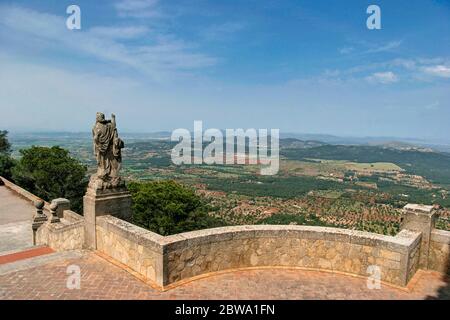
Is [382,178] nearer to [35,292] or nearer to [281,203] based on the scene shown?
[281,203]

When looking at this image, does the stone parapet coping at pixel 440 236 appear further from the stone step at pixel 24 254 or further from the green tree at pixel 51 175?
the green tree at pixel 51 175

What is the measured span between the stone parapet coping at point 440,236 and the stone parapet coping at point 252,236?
0.37 meters

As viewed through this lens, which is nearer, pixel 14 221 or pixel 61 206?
pixel 61 206

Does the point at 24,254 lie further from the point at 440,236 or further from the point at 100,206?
the point at 440,236

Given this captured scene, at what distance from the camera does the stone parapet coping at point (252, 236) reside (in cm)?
534

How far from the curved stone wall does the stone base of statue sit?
0.81 ft

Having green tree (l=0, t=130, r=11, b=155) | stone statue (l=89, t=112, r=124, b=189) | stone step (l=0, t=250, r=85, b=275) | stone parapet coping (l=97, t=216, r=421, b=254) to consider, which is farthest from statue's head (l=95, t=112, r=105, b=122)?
green tree (l=0, t=130, r=11, b=155)

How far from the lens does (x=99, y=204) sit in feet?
22.3

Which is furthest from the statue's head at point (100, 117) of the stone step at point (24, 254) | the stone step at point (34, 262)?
the stone step at point (24, 254)

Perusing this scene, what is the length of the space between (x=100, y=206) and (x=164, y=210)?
15.1 metres

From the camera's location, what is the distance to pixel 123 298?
4.78 m

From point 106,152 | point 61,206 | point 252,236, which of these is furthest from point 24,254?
point 252,236

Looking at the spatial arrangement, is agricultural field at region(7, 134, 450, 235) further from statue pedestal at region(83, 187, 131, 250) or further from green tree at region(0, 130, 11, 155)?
statue pedestal at region(83, 187, 131, 250)
